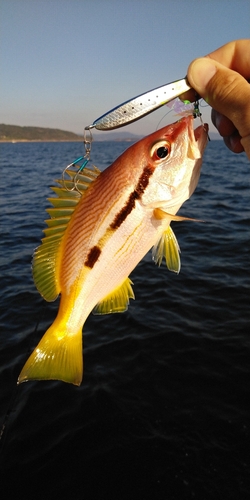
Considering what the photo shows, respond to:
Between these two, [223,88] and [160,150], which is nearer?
[160,150]

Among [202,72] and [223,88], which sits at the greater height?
[202,72]

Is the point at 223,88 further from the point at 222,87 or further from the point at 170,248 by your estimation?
the point at 170,248

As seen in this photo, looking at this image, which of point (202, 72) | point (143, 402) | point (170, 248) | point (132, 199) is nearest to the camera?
point (132, 199)

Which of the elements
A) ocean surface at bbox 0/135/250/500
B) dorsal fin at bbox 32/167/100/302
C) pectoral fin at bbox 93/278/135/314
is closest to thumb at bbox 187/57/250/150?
dorsal fin at bbox 32/167/100/302

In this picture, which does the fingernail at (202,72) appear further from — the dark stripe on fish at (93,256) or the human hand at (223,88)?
the dark stripe on fish at (93,256)

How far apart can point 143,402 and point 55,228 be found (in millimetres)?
3987

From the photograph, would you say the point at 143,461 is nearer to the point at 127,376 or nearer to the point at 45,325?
the point at 127,376

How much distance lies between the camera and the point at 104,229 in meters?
2.58

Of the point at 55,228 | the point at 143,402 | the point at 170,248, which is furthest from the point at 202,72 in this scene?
the point at 143,402

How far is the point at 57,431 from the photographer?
17.2ft

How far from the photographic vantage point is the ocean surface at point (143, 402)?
452 centimetres

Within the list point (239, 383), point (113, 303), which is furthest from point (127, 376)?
point (113, 303)

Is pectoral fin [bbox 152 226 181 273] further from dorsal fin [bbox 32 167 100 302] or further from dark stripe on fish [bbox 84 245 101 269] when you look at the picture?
dorsal fin [bbox 32 167 100 302]

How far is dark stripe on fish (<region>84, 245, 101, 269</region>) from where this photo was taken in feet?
8.57
